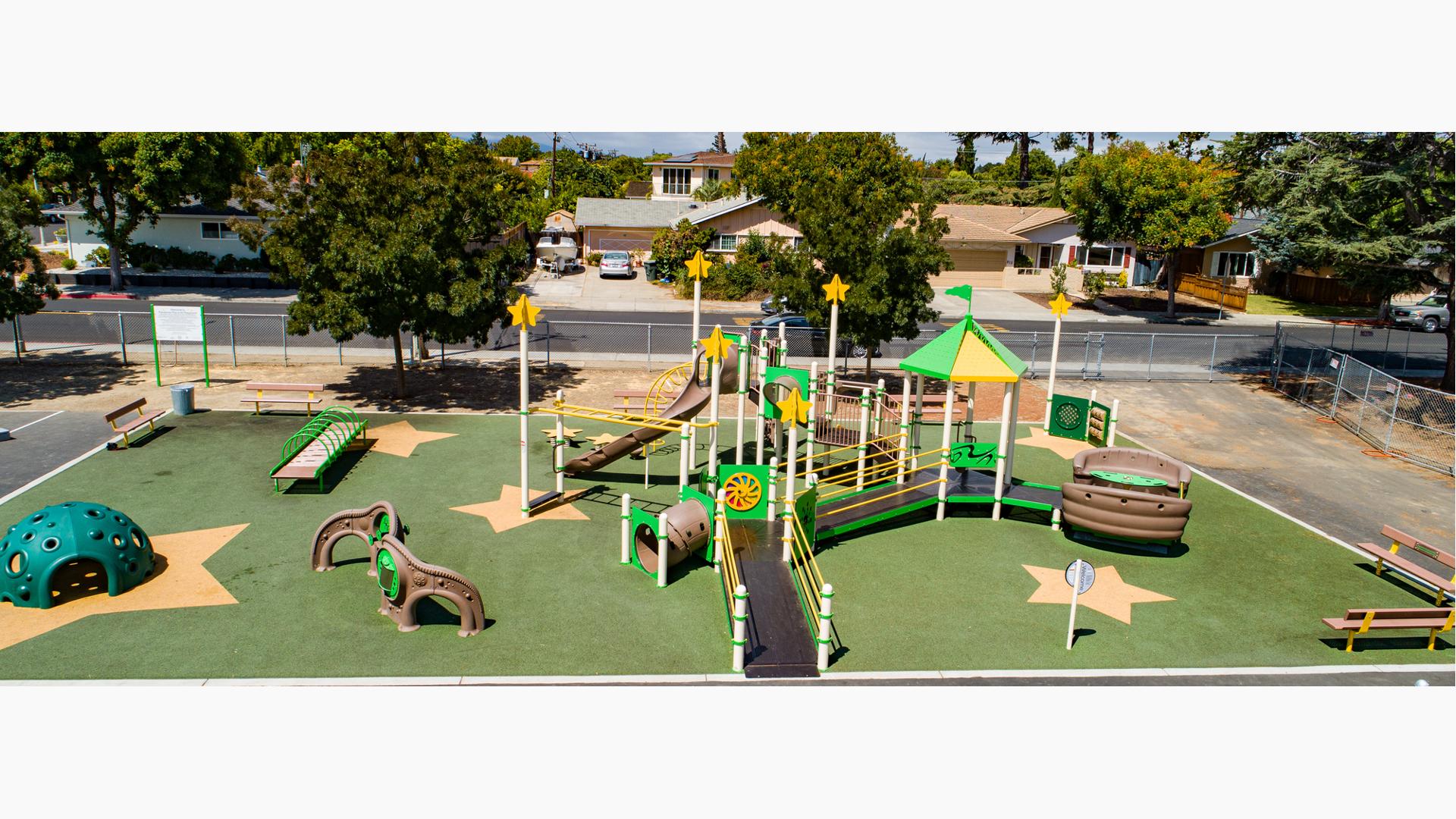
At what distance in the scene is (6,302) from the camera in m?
23.2

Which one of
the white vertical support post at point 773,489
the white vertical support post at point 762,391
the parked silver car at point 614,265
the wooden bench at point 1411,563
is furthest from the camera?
the parked silver car at point 614,265

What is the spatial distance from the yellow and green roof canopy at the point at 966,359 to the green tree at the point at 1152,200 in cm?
2940

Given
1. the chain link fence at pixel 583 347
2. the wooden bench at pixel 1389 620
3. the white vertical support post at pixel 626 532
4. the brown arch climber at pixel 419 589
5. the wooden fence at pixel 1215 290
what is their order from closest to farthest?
the brown arch climber at pixel 419 589 < the wooden bench at pixel 1389 620 < the white vertical support post at pixel 626 532 < the chain link fence at pixel 583 347 < the wooden fence at pixel 1215 290

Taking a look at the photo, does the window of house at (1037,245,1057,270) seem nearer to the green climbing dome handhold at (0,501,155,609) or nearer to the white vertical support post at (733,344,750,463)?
the white vertical support post at (733,344,750,463)

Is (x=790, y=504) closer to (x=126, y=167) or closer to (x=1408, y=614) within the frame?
(x=1408, y=614)

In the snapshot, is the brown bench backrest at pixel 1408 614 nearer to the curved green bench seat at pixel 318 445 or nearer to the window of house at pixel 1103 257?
the curved green bench seat at pixel 318 445

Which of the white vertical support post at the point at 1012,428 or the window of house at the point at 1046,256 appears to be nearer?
the white vertical support post at the point at 1012,428

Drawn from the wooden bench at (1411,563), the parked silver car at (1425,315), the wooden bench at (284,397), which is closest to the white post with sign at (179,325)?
the wooden bench at (284,397)

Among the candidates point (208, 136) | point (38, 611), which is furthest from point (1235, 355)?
point (208, 136)

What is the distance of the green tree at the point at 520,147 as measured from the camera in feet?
410

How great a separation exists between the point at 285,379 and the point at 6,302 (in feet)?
22.2

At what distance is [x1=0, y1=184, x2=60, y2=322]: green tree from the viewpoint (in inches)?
900

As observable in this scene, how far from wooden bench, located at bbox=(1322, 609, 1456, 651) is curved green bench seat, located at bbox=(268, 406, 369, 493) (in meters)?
16.1

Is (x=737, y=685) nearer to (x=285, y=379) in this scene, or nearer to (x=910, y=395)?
(x=910, y=395)
